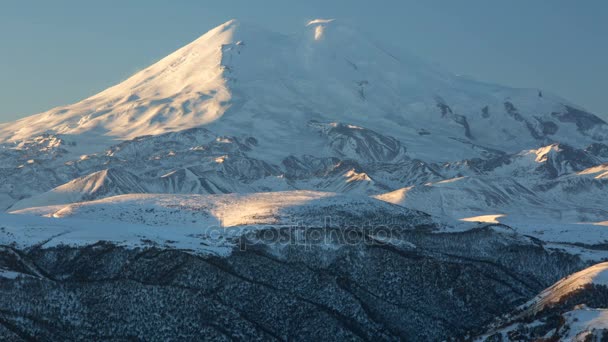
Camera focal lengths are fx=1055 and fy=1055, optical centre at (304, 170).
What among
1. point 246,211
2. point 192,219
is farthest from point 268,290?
point 246,211

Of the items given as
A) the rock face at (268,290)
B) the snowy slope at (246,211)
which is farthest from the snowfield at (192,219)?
the rock face at (268,290)

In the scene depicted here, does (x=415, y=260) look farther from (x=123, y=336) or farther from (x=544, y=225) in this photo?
(x=544, y=225)

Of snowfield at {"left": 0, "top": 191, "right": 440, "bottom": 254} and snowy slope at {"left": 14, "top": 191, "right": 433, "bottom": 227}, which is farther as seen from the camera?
snowy slope at {"left": 14, "top": 191, "right": 433, "bottom": 227}

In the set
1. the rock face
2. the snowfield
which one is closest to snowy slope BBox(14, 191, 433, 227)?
the snowfield

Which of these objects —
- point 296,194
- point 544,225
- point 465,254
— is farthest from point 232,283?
point 544,225

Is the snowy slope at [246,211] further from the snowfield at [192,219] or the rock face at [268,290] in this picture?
the rock face at [268,290]

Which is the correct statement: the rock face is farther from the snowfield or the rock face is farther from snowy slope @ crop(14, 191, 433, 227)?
snowy slope @ crop(14, 191, 433, 227)

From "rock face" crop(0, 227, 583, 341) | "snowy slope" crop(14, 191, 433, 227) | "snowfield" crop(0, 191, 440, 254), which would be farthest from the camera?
"snowy slope" crop(14, 191, 433, 227)

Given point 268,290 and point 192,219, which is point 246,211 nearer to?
point 192,219

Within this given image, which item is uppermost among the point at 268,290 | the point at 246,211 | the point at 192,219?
the point at 268,290
